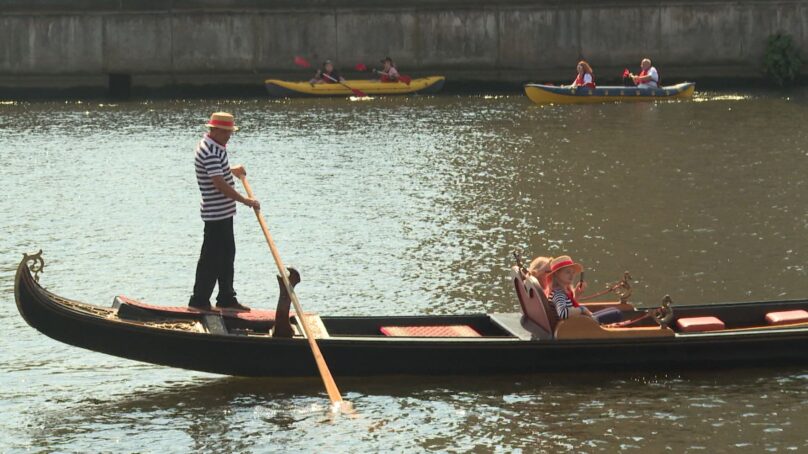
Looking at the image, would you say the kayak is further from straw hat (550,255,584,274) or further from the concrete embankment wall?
straw hat (550,255,584,274)

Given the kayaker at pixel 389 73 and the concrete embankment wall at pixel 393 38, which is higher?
the concrete embankment wall at pixel 393 38

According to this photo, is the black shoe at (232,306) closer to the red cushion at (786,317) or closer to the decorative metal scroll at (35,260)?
the decorative metal scroll at (35,260)

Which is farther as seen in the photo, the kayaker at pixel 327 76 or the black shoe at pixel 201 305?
the kayaker at pixel 327 76

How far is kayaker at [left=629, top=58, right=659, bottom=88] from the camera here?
1729 inches

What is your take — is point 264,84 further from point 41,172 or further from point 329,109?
point 41,172

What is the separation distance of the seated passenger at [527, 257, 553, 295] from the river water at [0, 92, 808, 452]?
0.95 meters

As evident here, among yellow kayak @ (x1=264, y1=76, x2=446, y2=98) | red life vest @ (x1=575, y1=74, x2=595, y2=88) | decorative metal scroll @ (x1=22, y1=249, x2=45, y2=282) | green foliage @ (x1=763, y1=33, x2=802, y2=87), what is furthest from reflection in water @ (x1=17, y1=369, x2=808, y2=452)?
green foliage @ (x1=763, y1=33, x2=802, y2=87)

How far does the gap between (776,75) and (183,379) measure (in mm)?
35825

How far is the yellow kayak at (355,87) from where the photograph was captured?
4642cm

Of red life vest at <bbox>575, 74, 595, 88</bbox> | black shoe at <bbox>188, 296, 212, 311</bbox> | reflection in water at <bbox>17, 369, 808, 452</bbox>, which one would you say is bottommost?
reflection in water at <bbox>17, 369, 808, 452</bbox>

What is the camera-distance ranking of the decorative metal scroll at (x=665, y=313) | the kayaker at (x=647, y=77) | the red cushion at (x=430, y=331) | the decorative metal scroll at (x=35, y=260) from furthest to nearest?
the kayaker at (x=647, y=77) < the red cushion at (x=430, y=331) < the decorative metal scroll at (x=665, y=313) < the decorative metal scroll at (x=35, y=260)

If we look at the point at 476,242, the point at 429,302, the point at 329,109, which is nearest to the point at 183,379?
the point at 429,302

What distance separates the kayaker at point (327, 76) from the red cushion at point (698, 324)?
105ft

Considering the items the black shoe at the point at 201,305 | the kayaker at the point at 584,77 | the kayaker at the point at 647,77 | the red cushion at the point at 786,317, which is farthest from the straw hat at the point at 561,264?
the kayaker at the point at 647,77
